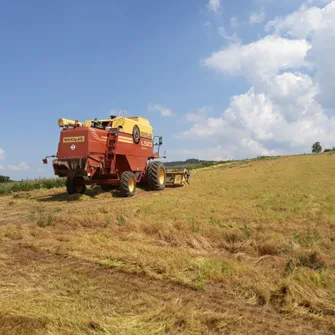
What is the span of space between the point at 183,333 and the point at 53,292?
1.79 m

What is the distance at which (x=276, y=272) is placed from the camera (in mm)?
4695

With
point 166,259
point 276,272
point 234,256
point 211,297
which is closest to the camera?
point 211,297

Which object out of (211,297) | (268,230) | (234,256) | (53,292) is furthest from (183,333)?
(268,230)

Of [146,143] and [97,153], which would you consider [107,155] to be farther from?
[146,143]

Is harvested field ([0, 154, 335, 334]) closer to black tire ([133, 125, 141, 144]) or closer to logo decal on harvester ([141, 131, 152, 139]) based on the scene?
black tire ([133, 125, 141, 144])

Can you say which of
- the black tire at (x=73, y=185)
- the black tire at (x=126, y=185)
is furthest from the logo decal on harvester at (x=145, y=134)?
the black tire at (x=73, y=185)

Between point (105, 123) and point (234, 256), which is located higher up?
point (105, 123)

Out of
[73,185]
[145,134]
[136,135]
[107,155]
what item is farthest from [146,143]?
[73,185]

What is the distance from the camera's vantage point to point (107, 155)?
14.5 metres

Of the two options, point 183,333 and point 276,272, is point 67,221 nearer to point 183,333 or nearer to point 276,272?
point 276,272

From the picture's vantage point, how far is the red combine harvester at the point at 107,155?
13.5m

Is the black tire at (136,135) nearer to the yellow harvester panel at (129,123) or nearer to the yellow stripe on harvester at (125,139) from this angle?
the yellow harvester panel at (129,123)

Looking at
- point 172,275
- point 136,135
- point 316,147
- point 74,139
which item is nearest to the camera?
point 172,275

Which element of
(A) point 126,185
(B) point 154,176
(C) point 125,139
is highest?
(C) point 125,139
